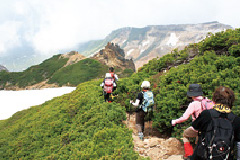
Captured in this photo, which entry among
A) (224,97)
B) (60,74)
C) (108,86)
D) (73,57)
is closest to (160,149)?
(224,97)

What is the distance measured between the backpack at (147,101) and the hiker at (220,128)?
118 inches

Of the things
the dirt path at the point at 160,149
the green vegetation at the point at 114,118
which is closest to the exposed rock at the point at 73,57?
the green vegetation at the point at 114,118

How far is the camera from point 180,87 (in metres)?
5.99

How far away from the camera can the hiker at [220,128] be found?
247 centimetres

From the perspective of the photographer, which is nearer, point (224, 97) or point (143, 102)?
point (224, 97)

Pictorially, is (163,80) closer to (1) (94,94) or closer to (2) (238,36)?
(1) (94,94)

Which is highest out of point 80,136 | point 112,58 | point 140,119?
point 112,58

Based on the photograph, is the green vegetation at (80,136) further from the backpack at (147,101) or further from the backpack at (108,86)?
the backpack at (147,101)

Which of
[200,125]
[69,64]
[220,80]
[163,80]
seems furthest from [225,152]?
[69,64]

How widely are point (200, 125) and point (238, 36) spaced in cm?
709

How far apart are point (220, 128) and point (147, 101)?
3262 millimetres

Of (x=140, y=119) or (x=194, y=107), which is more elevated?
(x=194, y=107)

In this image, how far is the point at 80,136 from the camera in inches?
225

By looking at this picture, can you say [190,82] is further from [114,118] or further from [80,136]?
[80,136]
